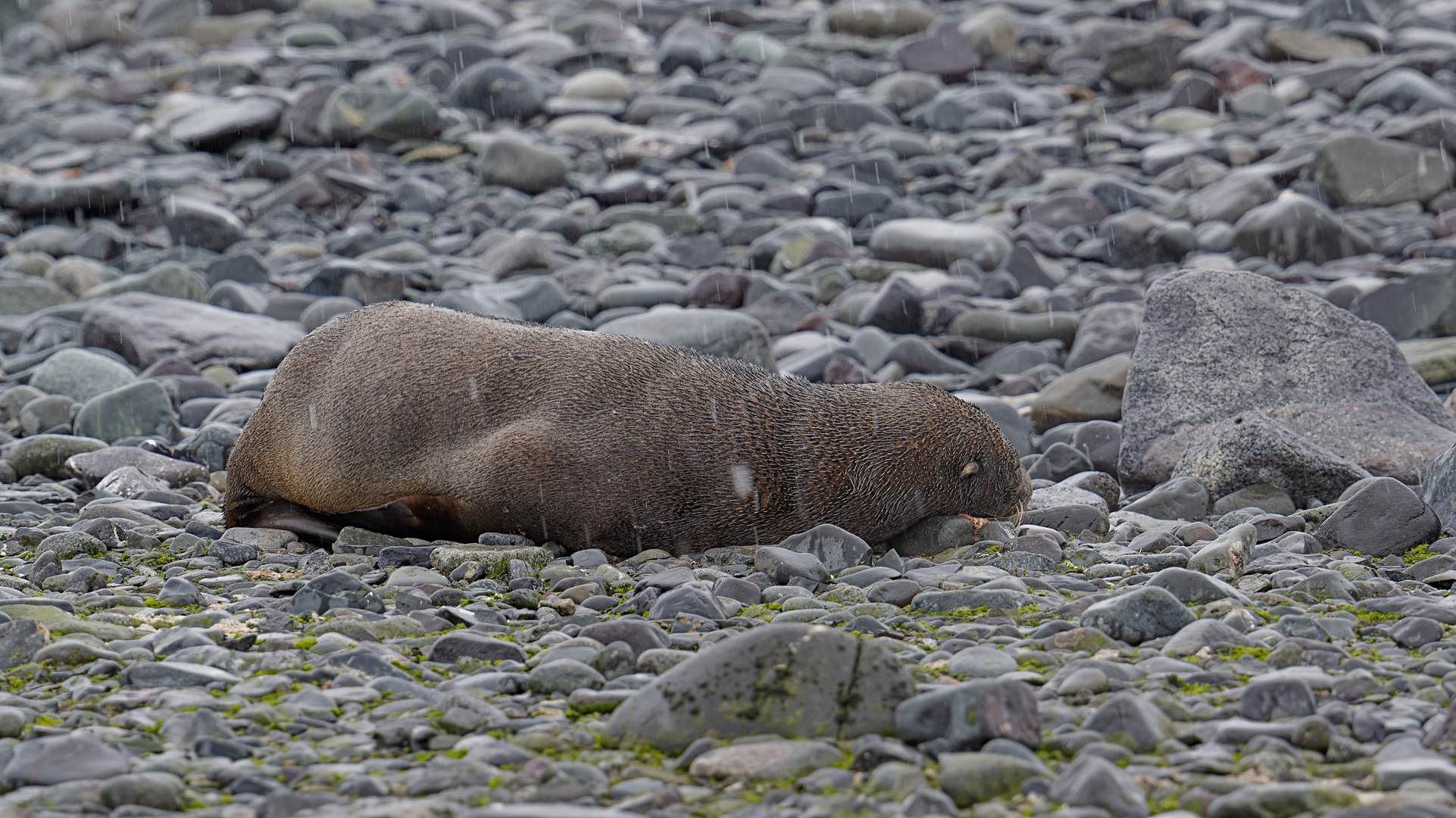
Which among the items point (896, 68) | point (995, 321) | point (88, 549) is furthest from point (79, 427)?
point (896, 68)

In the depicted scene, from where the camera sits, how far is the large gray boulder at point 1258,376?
683cm

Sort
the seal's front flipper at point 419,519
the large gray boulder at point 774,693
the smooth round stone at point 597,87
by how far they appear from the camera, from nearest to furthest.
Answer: the large gray boulder at point 774,693
the seal's front flipper at point 419,519
the smooth round stone at point 597,87

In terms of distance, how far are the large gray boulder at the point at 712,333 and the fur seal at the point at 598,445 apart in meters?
2.70

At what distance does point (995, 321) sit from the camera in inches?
392

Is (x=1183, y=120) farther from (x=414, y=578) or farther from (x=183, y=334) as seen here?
(x=414, y=578)

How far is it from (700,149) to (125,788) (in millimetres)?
12340

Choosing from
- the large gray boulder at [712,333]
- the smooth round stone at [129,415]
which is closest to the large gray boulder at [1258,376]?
the large gray boulder at [712,333]

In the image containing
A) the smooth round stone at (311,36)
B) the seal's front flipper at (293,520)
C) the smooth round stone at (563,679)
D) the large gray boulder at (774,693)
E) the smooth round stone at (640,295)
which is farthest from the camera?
the smooth round stone at (311,36)

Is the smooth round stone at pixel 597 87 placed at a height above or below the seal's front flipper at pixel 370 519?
below

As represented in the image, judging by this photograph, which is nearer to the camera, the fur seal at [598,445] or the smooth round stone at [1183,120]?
the fur seal at [598,445]

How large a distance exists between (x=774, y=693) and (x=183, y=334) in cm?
727

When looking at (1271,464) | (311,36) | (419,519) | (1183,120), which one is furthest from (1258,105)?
(419,519)

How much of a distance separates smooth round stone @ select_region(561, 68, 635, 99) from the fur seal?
1131 cm

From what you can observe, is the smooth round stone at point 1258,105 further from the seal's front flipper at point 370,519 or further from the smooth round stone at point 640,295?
the seal's front flipper at point 370,519
